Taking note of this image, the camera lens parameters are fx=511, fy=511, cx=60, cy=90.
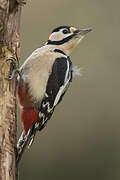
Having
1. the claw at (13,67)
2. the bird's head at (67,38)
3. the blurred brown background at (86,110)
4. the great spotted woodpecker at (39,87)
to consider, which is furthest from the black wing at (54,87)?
the blurred brown background at (86,110)

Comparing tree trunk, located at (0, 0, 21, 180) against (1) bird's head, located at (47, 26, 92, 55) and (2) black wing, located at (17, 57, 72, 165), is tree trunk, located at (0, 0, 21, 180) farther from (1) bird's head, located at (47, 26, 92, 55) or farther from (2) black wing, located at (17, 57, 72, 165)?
(1) bird's head, located at (47, 26, 92, 55)

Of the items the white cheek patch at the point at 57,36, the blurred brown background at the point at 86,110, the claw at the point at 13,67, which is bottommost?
the blurred brown background at the point at 86,110

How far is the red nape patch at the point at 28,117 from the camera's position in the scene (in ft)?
11.3

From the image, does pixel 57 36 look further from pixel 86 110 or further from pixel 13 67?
pixel 86 110

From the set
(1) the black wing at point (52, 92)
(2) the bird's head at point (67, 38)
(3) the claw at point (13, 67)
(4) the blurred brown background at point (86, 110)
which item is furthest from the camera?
(4) the blurred brown background at point (86, 110)

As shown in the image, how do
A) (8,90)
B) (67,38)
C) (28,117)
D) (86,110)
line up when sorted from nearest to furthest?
(8,90)
(28,117)
(67,38)
(86,110)

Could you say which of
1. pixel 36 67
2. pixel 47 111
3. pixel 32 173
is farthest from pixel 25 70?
pixel 32 173

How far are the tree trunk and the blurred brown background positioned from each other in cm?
278

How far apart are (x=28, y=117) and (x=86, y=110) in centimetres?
295

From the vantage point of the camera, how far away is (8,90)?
10.4ft

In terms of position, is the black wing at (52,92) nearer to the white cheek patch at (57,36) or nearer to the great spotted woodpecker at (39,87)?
the great spotted woodpecker at (39,87)

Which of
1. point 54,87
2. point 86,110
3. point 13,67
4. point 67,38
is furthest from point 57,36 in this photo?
point 86,110

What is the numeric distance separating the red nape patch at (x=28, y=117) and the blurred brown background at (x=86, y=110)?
2.61 m

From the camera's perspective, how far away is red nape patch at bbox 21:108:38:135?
344 cm
